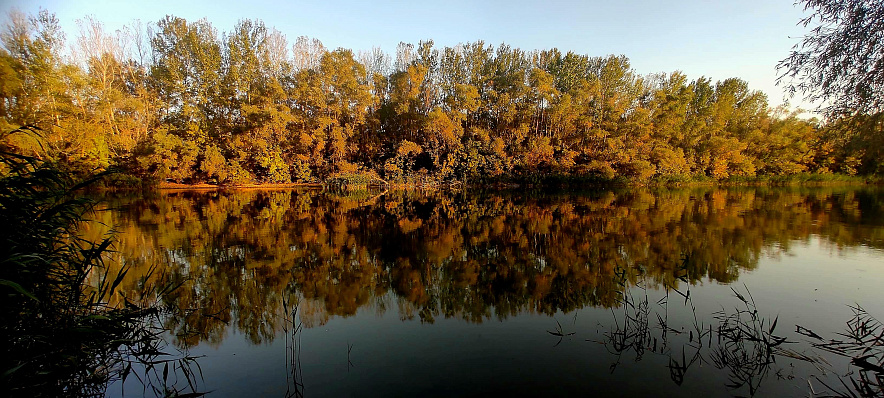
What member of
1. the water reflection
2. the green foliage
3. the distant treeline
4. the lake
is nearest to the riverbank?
the distant treeline

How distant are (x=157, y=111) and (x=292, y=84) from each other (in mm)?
10753

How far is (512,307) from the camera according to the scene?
244 inches

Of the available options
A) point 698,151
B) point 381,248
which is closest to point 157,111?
point 381,248

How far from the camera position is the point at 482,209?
18.7m

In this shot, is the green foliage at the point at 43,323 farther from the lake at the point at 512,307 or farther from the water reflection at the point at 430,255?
the water reflection at the point at 430,255

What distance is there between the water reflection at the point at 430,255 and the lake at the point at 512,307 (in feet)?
0.19

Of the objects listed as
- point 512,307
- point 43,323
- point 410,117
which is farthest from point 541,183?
point 43,323

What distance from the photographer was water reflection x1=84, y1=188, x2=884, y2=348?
625 centimetres

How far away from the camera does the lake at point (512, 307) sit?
13.6ft

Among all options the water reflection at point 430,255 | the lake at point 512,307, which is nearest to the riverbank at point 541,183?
the water reflection at point 430,255

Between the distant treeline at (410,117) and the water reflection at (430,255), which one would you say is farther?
the distant treeline at (410,117)

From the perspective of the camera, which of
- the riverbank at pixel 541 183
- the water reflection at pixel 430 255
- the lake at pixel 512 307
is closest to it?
the lake at pixel 512 307

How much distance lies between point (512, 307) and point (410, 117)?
31194mm

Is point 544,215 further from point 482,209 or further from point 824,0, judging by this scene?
point 824,0
